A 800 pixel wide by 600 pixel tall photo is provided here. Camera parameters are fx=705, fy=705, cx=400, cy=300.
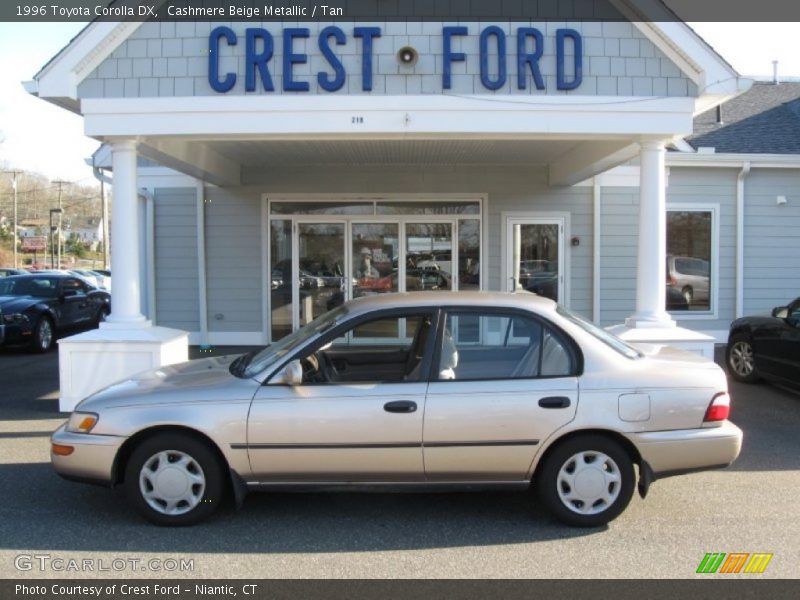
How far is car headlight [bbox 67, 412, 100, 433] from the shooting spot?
14.7 ft

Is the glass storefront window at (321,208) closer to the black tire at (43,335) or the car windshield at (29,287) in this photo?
the black tire at (43,335)

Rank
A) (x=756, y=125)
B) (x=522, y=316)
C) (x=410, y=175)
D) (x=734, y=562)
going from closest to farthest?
1. (x=734, y=562)
2. (x=522, y=316)
3. (x=410, y=175)
4. (x=756, y=125)

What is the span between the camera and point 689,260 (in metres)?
12.3

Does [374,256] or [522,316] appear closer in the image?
[522,316]

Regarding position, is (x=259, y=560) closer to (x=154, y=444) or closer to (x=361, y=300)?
(x=154, y=444)

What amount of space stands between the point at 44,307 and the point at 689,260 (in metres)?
11.6

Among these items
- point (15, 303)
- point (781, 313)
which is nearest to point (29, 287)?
point (15, 303)

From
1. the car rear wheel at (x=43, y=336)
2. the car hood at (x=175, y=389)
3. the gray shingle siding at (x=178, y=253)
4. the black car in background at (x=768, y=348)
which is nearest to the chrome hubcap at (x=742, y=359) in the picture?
the black car in background at (x=768, y=348)

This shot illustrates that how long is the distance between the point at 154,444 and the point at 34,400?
4.92 metres

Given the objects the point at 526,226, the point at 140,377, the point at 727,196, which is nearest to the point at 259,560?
the point at 140,377

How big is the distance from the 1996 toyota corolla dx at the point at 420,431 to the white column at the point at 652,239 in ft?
11.4

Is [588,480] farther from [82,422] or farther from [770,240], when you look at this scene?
[770,240]

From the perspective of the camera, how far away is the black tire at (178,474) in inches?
174

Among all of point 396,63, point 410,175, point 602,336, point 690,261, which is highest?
point 396,63
